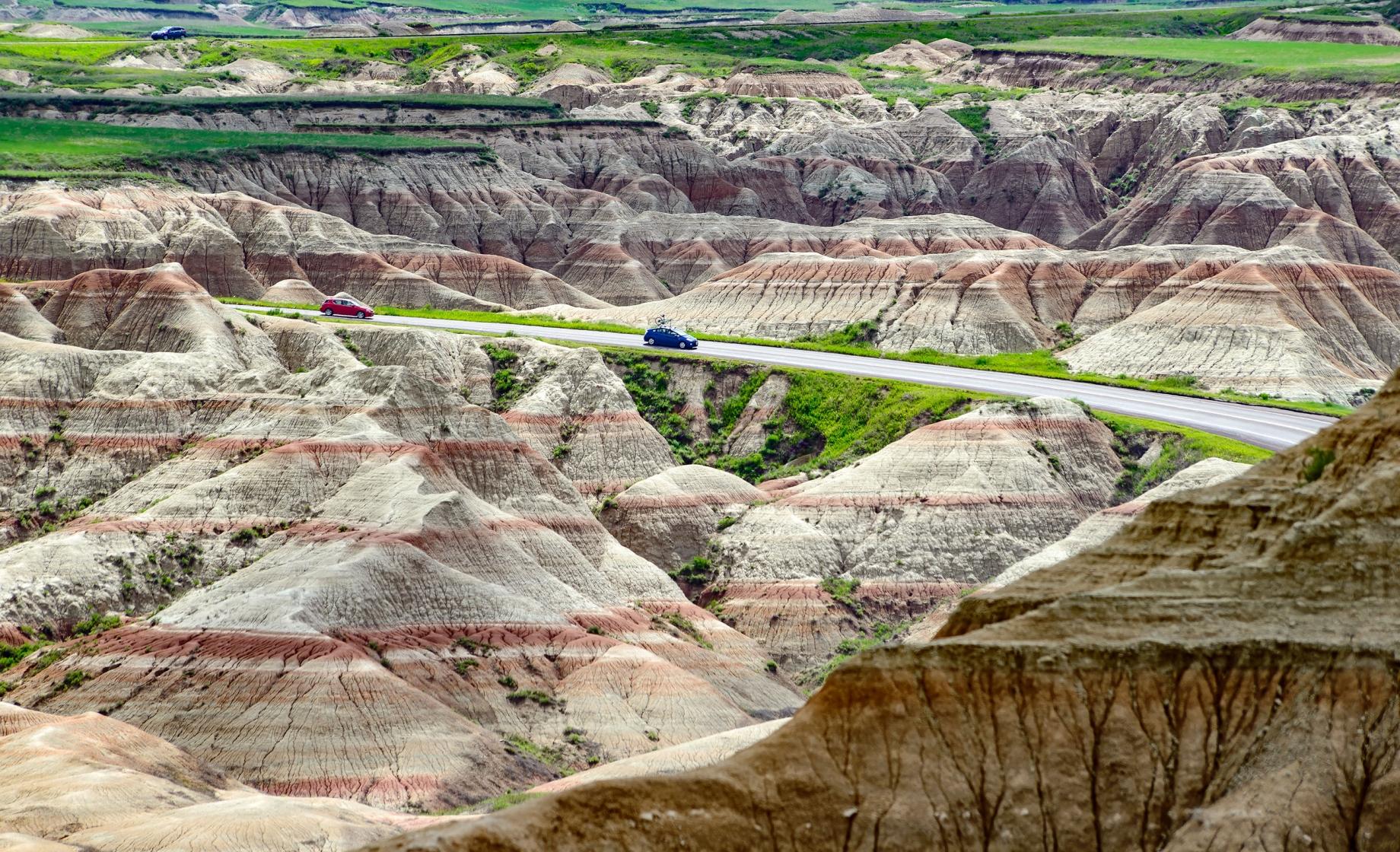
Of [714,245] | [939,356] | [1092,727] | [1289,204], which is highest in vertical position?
[1092,727]

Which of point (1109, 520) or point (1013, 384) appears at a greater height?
point (1109, 520)

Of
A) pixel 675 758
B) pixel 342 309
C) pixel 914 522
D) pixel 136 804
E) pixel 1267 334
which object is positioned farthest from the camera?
pixel 342 309

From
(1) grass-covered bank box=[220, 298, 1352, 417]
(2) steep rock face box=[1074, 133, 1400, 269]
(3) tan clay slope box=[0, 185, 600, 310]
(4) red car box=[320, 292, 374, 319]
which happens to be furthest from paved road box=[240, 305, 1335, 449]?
(2) steep rock face box=[1074, 133, 1400, 269]

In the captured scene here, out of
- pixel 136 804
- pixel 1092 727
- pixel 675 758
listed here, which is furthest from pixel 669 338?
pixel 1092 727

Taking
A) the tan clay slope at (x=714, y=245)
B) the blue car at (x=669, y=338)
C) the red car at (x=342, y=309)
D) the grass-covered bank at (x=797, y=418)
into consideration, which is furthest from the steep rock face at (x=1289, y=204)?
the red car at (x=342, y=309)

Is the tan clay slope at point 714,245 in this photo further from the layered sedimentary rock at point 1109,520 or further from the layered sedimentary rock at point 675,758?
the layered sedimentary rock at point 675,758

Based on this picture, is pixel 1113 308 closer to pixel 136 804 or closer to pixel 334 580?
pixel 334 580
